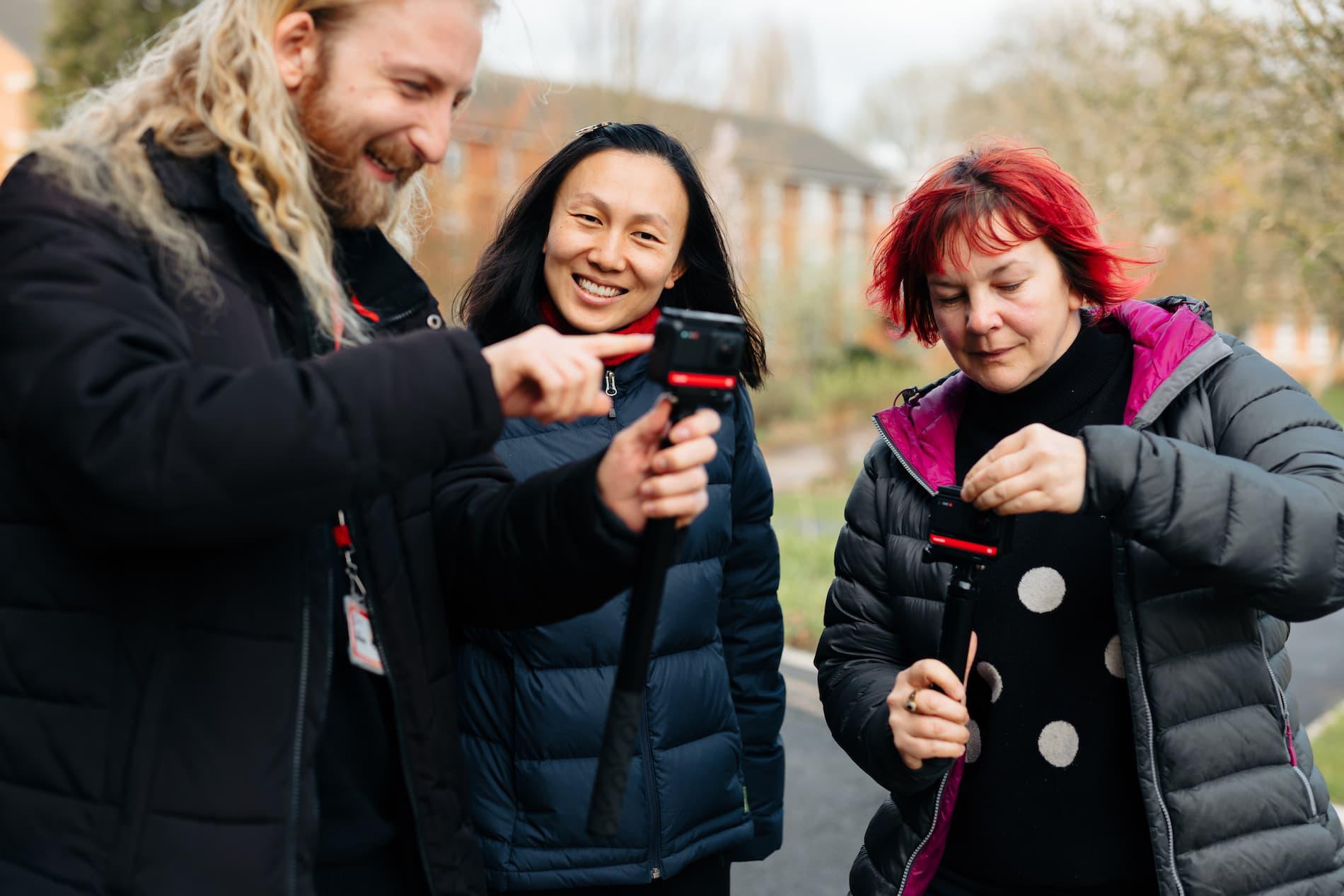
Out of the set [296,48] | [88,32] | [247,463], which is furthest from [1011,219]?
[88,32]

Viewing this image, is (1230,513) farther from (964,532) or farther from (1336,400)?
(1336,400)

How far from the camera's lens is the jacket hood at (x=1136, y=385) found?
7.04ft

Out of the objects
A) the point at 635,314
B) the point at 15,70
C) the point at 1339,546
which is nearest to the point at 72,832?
the point at 635,314

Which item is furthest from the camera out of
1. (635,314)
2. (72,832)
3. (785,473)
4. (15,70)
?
(15,70)

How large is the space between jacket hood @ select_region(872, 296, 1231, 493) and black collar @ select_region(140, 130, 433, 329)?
3.57 ft

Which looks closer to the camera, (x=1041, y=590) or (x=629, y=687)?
(x=629, y=687)

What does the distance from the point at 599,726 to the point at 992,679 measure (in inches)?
31.0

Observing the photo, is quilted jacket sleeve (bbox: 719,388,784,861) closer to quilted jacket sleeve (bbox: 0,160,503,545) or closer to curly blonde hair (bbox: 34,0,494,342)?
curly blonde hair (bbox: 34,0,494,342)

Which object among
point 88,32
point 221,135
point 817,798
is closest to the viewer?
point 221,135

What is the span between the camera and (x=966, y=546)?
1.89 meters

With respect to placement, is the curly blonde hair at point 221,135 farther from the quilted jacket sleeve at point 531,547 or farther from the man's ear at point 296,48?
the quilted jacket sleeve at point 531,547

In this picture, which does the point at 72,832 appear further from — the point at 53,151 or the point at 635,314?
the point at 635,314

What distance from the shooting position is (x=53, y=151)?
1.44 meters

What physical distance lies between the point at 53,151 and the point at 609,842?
1.64 metres
